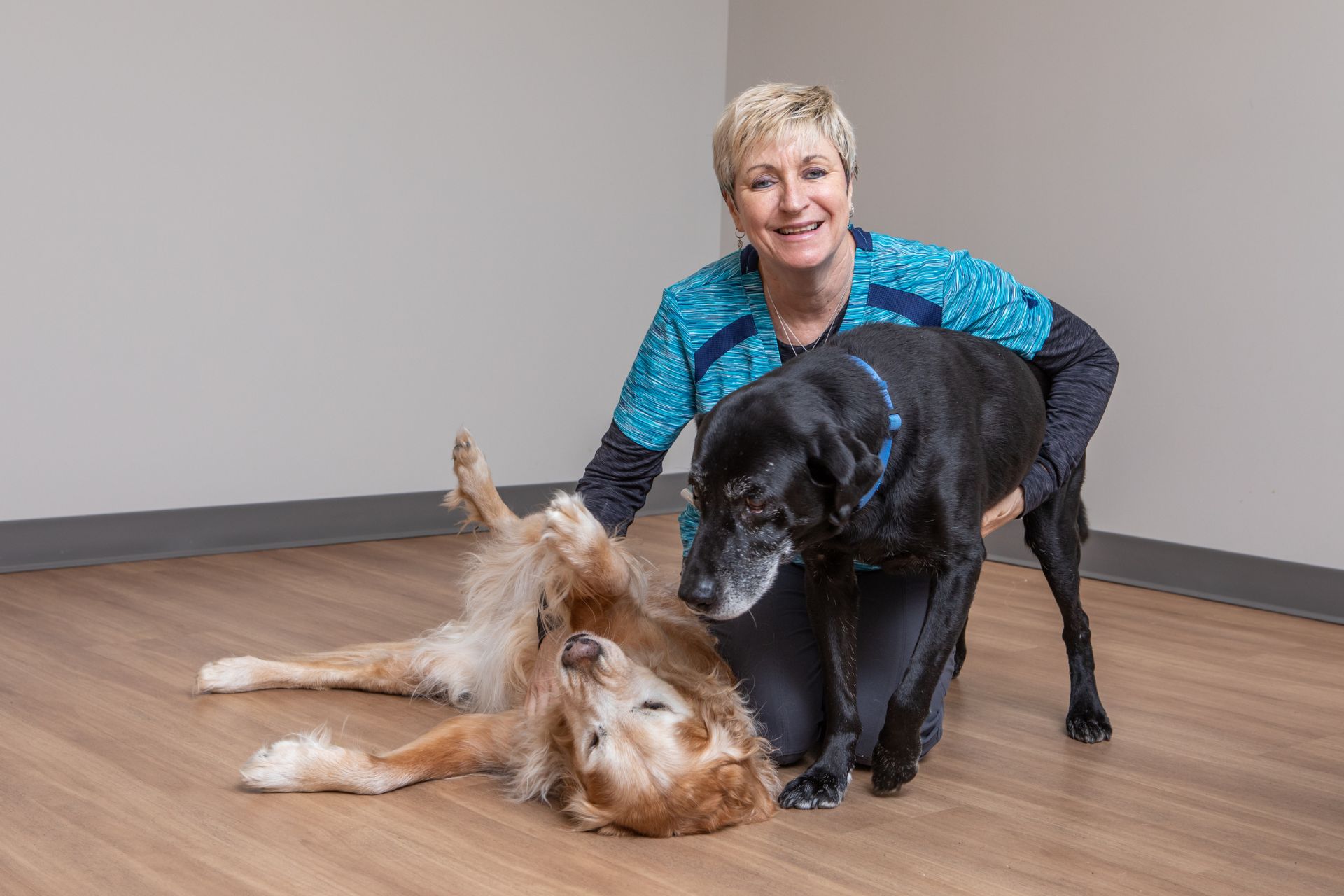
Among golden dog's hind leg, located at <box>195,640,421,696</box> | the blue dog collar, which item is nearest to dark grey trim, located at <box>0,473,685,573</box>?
golden dog's hind leg, located at <box>195,640,421,696</box>

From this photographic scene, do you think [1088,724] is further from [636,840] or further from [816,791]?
[636,840]

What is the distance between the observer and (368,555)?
394 cm

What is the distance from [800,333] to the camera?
2.24m

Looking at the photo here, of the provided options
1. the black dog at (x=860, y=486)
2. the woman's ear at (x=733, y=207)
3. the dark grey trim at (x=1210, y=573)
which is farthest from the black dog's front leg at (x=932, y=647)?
the dark grey trim at (x=1210, y=573)

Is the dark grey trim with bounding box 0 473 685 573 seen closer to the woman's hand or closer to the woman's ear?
the woman's ear

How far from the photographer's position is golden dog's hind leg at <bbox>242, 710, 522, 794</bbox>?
185 cm

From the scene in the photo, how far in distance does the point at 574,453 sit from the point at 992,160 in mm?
1964

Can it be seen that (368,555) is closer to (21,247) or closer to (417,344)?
(417,344)

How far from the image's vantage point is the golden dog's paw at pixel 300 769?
6.05 ft

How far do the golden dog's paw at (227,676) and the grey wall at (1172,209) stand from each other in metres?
2.85

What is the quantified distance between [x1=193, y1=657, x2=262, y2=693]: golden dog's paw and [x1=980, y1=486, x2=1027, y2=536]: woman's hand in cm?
146

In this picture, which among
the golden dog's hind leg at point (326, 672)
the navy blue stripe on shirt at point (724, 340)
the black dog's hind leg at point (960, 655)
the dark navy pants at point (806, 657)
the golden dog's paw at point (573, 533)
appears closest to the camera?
A: the golden dog's paw at point (573, 533)

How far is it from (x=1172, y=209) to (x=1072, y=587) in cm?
200

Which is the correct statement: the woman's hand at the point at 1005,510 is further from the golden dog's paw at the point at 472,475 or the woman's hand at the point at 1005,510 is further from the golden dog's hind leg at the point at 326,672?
the golden dog's hind leg at the point at 326,672
